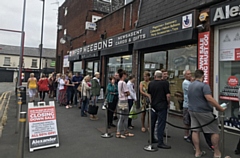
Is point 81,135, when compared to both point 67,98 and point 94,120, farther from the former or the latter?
point 67,98

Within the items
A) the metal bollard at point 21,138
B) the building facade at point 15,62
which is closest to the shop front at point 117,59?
the metal bollard at point 21,138

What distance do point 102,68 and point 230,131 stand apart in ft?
32.0

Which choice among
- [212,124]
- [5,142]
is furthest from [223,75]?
[5,142]

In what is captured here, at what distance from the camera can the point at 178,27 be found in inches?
306

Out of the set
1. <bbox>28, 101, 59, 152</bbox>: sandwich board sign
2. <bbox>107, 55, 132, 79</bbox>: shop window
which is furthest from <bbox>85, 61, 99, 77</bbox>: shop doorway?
<bbox>28, 101, 59, 152</bbox>: sandwich board sign

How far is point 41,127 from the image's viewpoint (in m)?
4.80

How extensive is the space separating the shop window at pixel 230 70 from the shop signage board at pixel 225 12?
0.45 meters

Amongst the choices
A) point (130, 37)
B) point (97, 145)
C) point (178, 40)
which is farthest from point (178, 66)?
point (97, 145)

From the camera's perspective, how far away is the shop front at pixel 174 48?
7.51m

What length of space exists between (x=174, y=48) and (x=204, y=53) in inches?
72.1

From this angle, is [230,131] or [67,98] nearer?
[230,131]

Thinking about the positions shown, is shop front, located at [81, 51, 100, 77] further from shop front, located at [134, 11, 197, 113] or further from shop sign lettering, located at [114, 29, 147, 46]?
shop front, located at [134, 11, 197, 113]

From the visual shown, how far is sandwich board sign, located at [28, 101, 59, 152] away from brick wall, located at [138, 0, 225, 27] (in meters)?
6.13

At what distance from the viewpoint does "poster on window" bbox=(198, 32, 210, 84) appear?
269 inches
